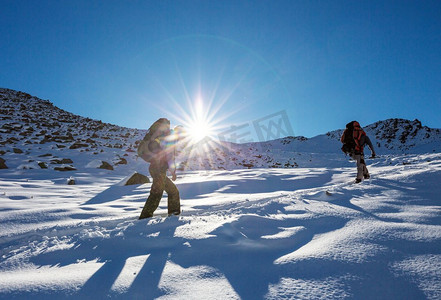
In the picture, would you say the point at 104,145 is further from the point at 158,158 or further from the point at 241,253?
the point at 241,253

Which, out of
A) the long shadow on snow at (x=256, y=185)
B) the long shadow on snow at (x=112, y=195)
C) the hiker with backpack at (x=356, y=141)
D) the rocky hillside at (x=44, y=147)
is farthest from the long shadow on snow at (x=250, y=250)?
the rocky hillside at (x=44, y=147)

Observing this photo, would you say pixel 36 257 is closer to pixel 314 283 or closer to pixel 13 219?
pixel 13 219

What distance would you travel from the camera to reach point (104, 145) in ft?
71.8

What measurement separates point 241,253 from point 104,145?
22.9m

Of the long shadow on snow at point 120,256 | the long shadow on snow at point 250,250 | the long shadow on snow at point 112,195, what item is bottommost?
the long shadow on snow at point 250,250

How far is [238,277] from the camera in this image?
5.77 ft

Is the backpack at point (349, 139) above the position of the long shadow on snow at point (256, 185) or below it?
above

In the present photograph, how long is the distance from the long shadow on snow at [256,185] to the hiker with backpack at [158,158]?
2.59 metres

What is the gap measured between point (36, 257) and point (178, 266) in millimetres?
1550

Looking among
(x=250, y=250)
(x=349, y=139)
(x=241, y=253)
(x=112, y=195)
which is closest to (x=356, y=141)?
(x=349, y=139)

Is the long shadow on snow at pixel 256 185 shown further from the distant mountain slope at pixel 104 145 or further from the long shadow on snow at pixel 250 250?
the distant mountain slope at pixel 104 145

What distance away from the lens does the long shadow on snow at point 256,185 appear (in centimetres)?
721

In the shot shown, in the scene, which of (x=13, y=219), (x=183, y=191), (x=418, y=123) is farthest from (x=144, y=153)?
(x=418, y=123)

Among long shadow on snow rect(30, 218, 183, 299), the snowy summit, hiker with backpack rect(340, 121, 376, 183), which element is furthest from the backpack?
long shadow on snow rect(30, 218, 183, 299)
